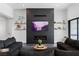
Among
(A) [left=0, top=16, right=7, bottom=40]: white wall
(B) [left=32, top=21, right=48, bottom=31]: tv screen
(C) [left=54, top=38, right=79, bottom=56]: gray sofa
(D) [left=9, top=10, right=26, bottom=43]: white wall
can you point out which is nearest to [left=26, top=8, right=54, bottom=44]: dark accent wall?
(B) [left=32, top=21, right=48, bottom=31]: tv screen

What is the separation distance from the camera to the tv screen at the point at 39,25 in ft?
25.9

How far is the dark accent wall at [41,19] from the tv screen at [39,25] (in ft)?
0.64

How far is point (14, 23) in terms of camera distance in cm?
802

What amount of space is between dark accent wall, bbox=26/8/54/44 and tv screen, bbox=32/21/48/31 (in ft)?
0.64

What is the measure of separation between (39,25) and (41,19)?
0.42 meters

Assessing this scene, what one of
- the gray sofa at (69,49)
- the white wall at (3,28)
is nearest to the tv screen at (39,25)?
the white wall at (3,28)

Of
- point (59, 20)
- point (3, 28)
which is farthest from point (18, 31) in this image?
point (59, 20)

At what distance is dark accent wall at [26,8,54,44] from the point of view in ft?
25.7

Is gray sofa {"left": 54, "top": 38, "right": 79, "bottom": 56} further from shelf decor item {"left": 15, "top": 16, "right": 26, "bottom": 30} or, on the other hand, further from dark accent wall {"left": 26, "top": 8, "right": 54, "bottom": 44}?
shelf decor item {"left": 15, "top": 16, "right": 26, "bottom": 30}

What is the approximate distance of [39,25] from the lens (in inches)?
315

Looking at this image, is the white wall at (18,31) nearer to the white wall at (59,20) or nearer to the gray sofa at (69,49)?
the white wall at (59,20)

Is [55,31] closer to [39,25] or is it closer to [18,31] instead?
[39,25]

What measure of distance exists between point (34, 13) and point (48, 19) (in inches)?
39.1

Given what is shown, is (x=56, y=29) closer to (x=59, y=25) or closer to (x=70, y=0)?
(x=59, y=25)
